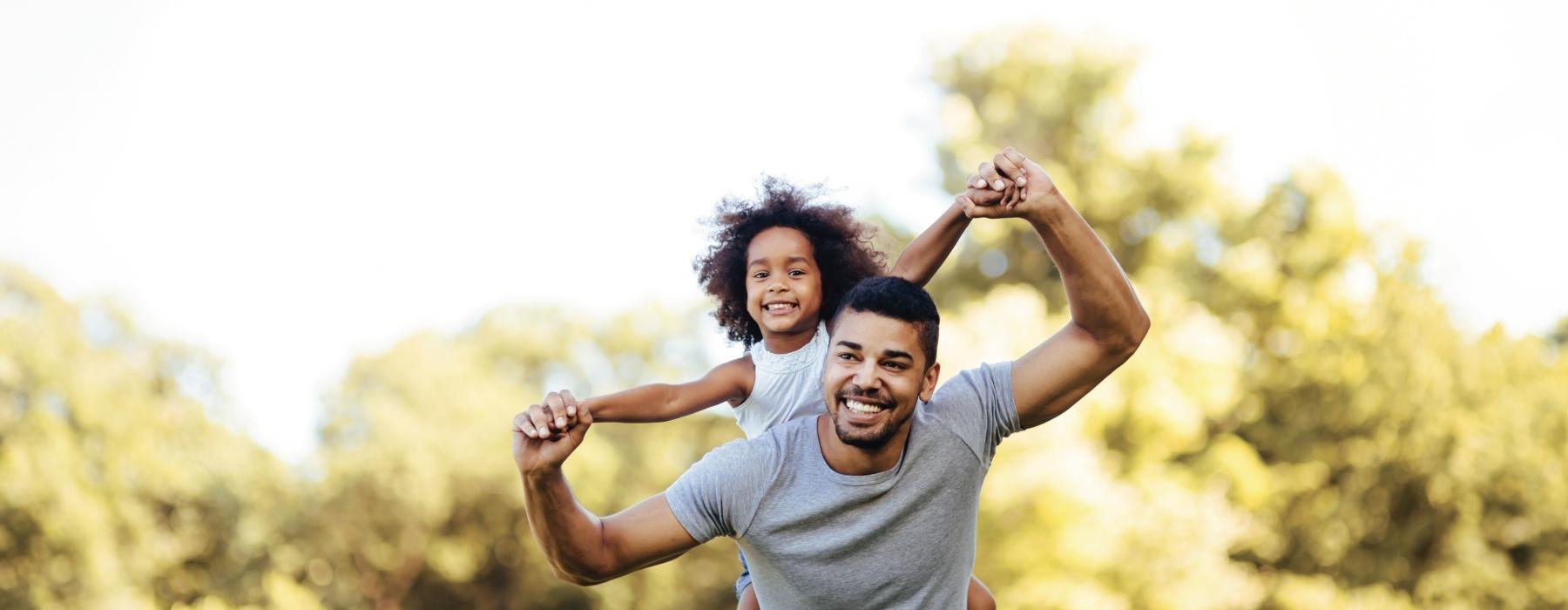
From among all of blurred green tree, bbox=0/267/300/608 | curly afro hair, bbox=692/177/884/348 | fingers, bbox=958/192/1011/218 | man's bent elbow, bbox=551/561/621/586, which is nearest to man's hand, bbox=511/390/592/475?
man's bent elbow, bbox=551/561/621/586

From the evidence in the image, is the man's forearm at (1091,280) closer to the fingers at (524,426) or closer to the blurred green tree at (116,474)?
the fingers at (524,426)

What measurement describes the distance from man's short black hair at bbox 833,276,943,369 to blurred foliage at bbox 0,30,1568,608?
13.2 m

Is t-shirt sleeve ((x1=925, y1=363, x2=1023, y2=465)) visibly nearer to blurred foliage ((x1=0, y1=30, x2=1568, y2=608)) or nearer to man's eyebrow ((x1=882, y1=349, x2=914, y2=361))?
man's eyebrow ((x1=882, y1=349, x2=914, y2=361))

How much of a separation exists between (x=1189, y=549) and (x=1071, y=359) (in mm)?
13411

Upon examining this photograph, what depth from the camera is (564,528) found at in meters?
2.77

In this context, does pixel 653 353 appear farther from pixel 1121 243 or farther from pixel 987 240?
pixel 1121 243

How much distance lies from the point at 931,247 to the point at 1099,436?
1249 centimetres

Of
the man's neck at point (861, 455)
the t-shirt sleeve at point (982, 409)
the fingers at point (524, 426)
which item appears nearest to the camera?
the fingers at point (524, 426)

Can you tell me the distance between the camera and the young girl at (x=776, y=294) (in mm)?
3721

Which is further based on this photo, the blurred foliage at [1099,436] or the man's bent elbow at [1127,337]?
the blurred foliage at [1099,436]

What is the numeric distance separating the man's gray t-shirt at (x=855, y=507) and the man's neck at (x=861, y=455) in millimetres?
15

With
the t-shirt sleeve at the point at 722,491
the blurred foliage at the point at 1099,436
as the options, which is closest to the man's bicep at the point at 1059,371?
the t-shirt sleeve at the point at 722,491

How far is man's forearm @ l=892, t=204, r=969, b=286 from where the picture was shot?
11.8ft

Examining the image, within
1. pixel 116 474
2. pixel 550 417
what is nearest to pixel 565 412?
pixel 550 417
